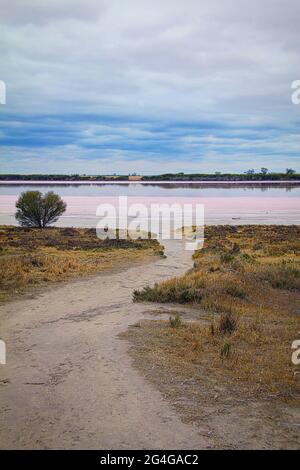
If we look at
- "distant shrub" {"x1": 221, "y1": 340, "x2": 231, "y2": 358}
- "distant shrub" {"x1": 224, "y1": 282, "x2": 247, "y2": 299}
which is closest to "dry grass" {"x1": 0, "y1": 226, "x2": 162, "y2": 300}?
"distant shrub" {"x1": 224, "y1": 282, "x2": 247, "y2": 299}

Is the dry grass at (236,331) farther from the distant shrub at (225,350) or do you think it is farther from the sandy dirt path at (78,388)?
the sandy dirt path at (78,388)

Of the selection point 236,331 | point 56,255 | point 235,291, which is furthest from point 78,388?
point 56,255

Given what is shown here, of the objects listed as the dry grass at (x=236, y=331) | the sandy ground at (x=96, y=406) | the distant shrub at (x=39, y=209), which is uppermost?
the distant shrub at (x=39, y=209)

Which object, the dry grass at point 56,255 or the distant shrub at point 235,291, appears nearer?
the distant shrub at point 235,291

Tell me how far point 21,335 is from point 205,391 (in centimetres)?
587

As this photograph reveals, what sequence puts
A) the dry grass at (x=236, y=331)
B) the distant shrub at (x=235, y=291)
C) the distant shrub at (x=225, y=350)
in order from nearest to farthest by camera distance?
the dry grass at (x=236, y=331)
the distant shrub at (x=225, y=350)
the distant shrub at (x=235, y=291)

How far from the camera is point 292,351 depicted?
10.9 m

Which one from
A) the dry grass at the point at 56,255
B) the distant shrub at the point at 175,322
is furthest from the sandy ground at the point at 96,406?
the dry grass at the point at 56,255

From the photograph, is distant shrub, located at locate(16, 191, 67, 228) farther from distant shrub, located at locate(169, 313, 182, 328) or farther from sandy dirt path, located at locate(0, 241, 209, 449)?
distant shrub, located at locate(169, 313, 182, 328)

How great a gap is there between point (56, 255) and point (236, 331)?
19.1 m

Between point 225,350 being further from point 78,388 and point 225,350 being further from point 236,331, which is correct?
point 78,388

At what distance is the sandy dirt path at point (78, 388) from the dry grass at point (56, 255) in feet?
15.5

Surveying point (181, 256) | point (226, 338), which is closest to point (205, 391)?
point (226, 338)

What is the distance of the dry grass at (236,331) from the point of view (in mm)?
9469
